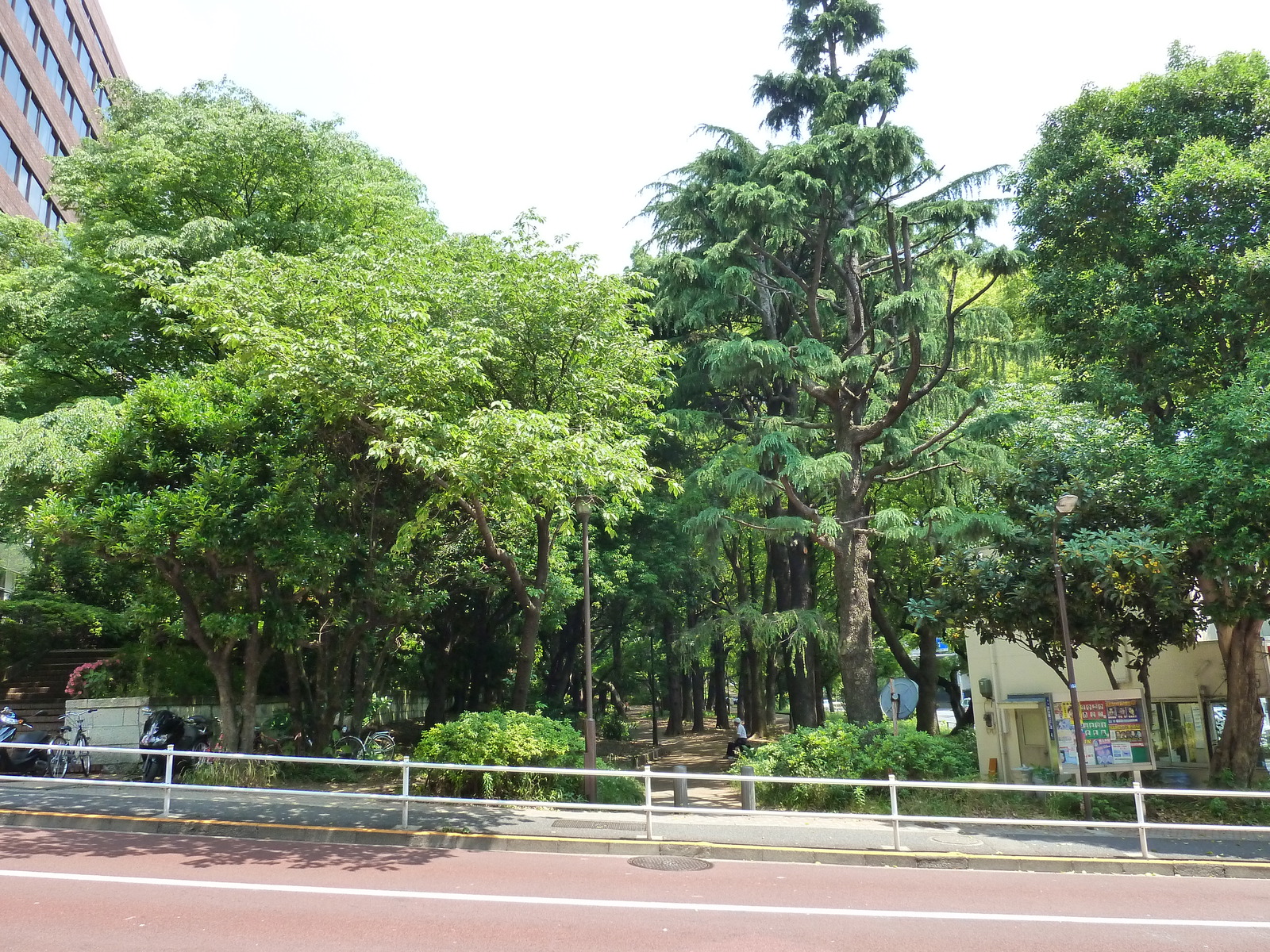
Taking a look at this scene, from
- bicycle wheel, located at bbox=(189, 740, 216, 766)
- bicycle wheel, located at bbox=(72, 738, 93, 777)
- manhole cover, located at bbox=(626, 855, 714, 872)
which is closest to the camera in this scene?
manhole cover, located at bbox=(626, 855, 714, 872)

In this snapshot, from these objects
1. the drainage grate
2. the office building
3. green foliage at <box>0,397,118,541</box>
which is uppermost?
the office building

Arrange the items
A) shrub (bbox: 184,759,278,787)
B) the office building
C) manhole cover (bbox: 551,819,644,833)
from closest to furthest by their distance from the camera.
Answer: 1. manhole cover (bbox: 551,819,644,833)
2. shrub (bbox: 184,759,278,787)
3. the office building

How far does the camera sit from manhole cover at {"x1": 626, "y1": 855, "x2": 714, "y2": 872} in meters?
10.1

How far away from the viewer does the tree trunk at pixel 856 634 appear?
1853 cm

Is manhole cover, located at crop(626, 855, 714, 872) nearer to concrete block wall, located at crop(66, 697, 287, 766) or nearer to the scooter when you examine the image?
the scooter

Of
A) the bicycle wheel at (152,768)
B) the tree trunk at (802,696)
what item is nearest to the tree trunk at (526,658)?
the bicycle wheel at (152,768)

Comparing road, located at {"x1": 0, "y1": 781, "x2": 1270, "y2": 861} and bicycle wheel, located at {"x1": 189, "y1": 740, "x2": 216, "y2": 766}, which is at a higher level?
bicycle wheel, located at {"x1": 189, "y1": 740, "x2": 216, "y2": 766}

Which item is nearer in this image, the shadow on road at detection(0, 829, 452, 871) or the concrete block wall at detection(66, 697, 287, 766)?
the shadow on road at detection(0, 829, 452, 871)

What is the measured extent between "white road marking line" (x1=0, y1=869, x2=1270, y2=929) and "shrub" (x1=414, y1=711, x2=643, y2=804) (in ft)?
18.6

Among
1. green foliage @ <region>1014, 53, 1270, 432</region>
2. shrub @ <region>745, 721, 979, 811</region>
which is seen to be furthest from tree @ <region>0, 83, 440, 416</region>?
green foliage @ <region>1014, 53, 1270, 432</region>

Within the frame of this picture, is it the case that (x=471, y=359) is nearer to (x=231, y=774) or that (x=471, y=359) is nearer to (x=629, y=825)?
(x=629, y=825)

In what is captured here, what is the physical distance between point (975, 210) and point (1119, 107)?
3.48 metres

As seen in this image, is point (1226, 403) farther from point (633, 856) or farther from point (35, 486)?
point (35, 486)

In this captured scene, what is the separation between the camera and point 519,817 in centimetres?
1273
